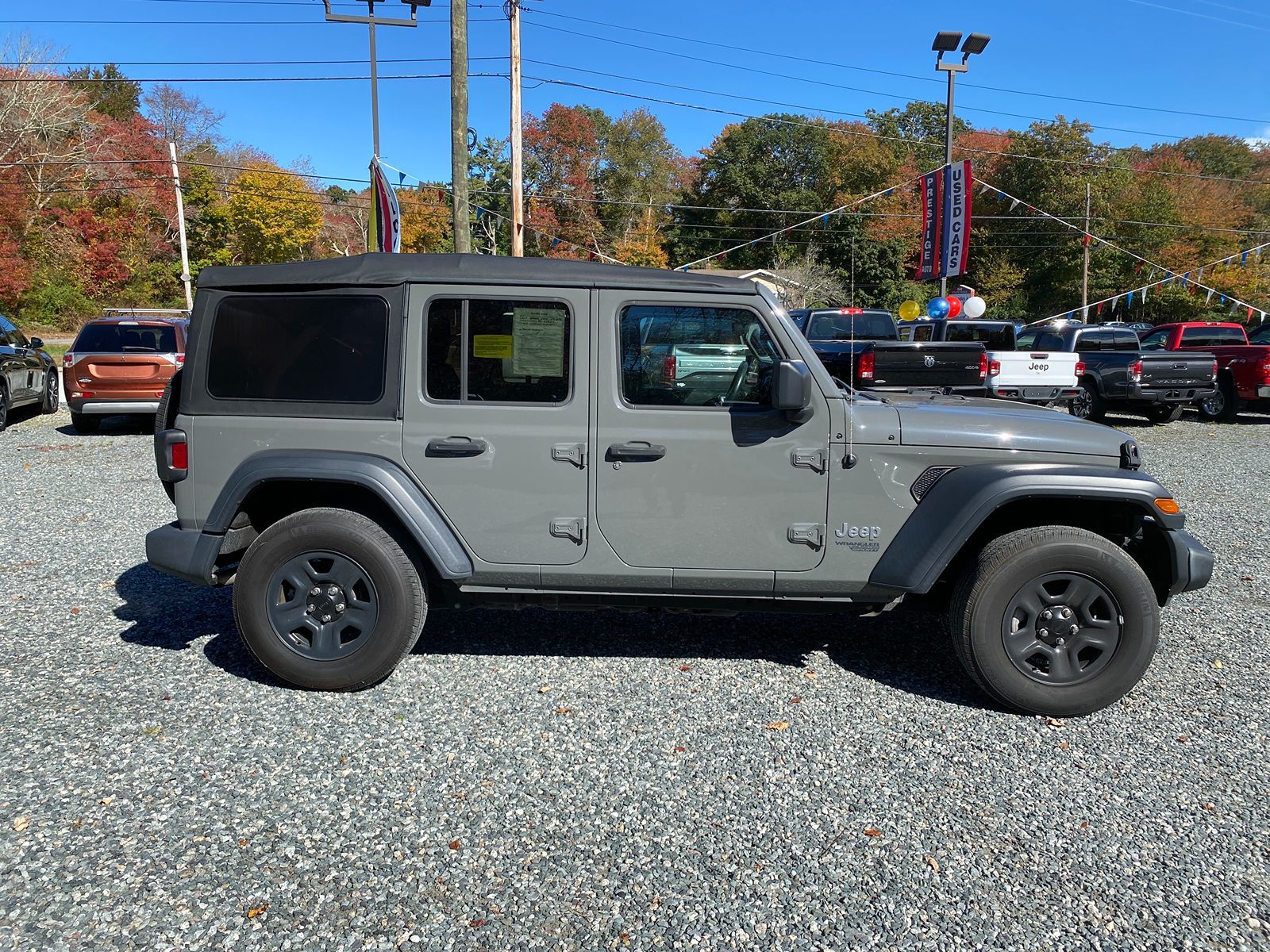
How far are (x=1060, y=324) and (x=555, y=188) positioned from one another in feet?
154

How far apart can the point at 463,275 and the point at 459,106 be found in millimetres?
9029

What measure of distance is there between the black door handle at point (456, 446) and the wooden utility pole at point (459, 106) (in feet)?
27.6

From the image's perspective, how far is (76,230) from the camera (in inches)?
1662

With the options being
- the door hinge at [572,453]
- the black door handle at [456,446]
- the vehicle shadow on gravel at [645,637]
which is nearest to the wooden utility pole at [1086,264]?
the vehicle shadow on gravel at [645,637]

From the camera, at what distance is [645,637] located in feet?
16.2

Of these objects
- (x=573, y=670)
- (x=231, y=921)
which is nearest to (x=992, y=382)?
(x=573, y=670)

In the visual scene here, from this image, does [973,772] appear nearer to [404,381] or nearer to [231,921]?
[231,921]

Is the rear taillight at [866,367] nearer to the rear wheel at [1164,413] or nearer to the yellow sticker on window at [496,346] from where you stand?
the rear wheel at [1164,413]

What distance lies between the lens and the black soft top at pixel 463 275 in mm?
3871

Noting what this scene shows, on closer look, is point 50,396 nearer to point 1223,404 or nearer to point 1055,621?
point 1055,621

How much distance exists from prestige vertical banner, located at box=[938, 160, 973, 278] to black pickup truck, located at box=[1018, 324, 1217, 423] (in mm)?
3227

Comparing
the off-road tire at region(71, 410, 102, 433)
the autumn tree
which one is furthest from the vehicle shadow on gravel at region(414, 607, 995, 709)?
the autumn tree

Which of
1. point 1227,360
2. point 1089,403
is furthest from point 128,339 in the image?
point 1227,360

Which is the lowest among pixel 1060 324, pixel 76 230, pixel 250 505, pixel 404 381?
pixel 250 505
